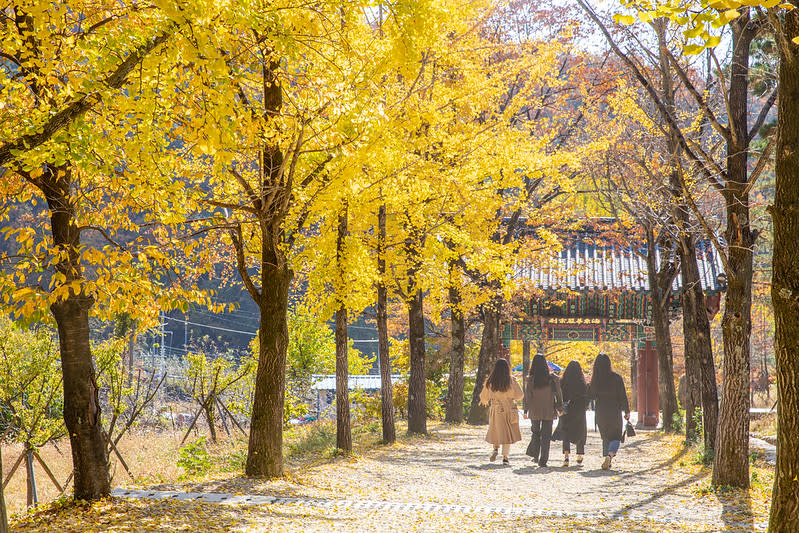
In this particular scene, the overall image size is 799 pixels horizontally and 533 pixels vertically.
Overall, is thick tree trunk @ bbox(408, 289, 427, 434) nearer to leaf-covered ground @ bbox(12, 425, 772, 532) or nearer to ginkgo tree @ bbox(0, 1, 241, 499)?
leaf-covered ground @ bbox(12, 425, 772, 532)

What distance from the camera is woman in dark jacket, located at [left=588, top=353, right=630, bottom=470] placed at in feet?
37.5

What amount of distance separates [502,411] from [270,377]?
16.1 ft

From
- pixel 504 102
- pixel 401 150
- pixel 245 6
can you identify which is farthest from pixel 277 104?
pixel 504 102

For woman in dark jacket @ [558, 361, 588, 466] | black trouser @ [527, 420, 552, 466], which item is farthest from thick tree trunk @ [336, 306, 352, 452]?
woman in dark jacket @ [558, 361, 588, 466]

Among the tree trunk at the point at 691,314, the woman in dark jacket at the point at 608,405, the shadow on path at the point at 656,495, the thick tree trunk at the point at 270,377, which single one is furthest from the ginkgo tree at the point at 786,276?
the woman in dark jacket at the point at 608,405

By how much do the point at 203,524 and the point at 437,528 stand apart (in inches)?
87.1

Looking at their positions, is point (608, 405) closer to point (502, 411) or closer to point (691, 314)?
point (502, 411)

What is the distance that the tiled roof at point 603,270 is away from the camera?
19.5m

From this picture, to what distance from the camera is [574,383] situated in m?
11.8

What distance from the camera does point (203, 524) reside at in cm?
614

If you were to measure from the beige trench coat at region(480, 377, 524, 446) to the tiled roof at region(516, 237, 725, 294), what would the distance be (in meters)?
7.19

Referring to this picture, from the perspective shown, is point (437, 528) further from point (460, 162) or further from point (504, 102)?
point (504, 102)

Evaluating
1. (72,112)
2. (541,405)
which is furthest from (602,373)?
(72,112)

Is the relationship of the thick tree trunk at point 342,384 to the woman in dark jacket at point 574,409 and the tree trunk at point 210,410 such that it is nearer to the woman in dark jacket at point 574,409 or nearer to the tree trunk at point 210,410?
the woman in dark jacket at point 574,409
